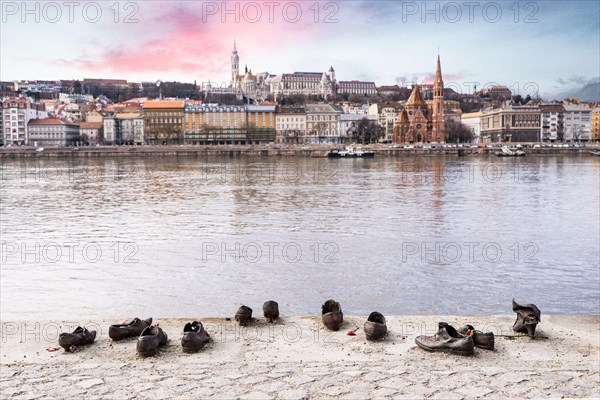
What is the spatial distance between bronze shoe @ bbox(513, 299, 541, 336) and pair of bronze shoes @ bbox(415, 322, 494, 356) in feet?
1.66

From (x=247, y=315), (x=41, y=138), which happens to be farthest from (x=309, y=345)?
(x=41, y=138)

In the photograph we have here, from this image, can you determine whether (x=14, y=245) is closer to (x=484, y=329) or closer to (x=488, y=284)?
(x=488, y=284)

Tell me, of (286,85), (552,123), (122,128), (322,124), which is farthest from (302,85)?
(552,123)

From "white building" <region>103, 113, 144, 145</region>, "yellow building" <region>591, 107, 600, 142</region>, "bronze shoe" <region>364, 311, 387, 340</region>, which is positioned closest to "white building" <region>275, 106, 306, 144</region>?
"white building" <region>103, 113, 144, 145</region>

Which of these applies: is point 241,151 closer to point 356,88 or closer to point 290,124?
point 290,124

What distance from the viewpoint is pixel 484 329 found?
5.07 meters

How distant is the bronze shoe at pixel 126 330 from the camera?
15.5 ft

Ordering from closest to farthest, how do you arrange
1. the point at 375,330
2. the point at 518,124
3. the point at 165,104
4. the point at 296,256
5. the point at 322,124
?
the point at 375,330 < the point at 296,256 < the point at 165,104 < the point at 322,124 < the point at 518,124

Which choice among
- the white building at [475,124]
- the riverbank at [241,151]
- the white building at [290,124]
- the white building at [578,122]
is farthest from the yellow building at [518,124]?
the white building at [290,124]

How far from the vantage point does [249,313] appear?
17.0 feet

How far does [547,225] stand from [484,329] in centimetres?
878

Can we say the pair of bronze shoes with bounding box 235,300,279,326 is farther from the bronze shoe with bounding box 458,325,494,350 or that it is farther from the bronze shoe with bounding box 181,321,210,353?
the bronze shoe with bounding box 458,325,494,350

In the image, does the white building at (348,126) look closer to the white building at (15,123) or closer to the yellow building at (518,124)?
the yellow building at (518,124)

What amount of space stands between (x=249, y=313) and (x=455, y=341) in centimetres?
163
